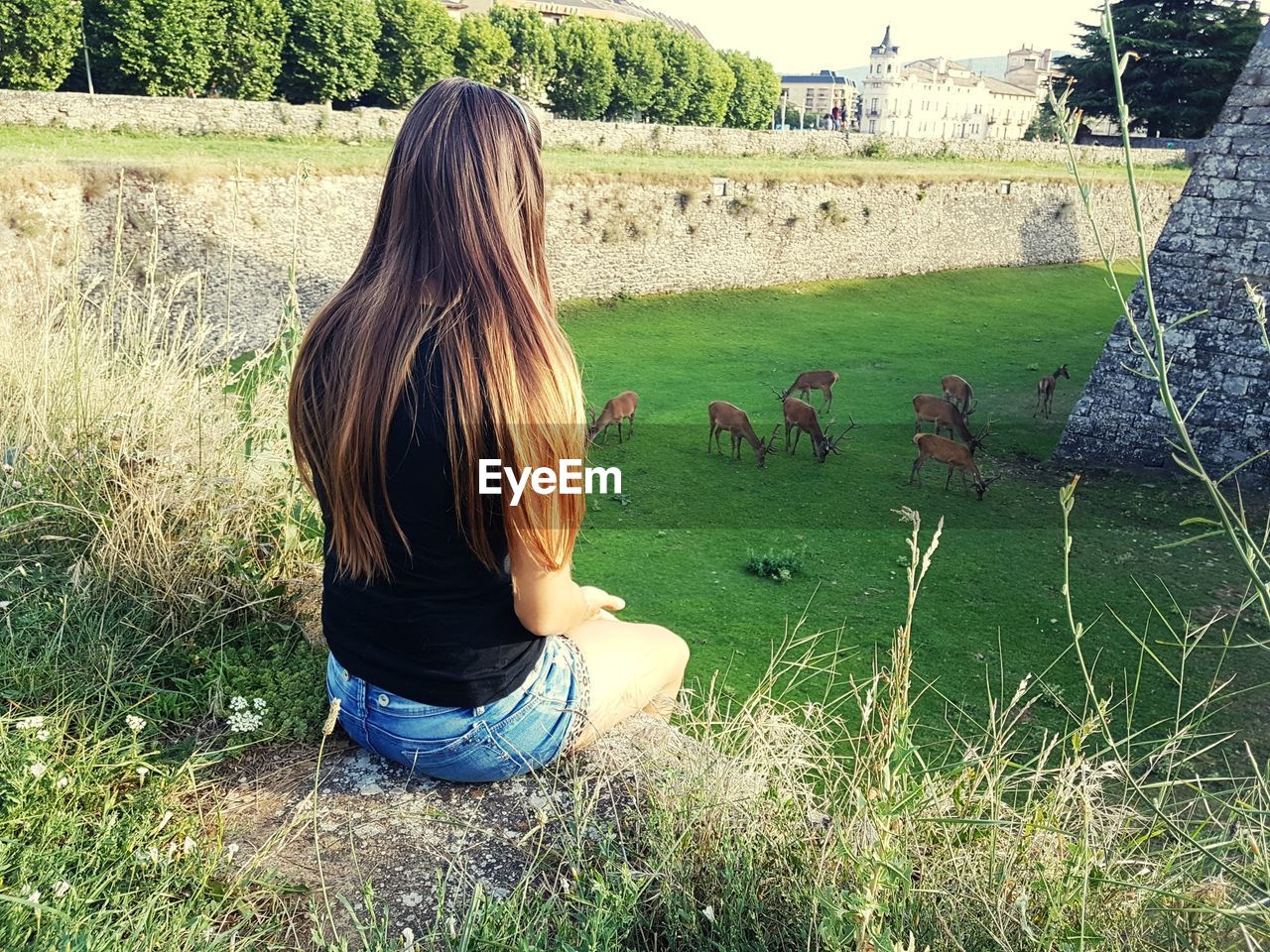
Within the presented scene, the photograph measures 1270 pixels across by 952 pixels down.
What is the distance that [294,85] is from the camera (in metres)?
26.7

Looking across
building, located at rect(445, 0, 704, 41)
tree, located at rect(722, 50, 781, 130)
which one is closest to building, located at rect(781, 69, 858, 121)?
building, located at rect(445, 0, 704, 41)

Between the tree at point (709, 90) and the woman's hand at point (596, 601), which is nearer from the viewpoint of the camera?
the woman's hand at point (596, 601)

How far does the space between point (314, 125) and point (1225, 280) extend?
50.8 feet

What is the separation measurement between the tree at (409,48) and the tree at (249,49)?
3.69 metres

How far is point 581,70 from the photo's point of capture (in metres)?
35.1

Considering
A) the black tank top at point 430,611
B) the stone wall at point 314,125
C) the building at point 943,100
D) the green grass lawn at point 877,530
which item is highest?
the building at point 943,100

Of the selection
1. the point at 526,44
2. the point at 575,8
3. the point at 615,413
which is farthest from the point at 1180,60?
the point at 575,8

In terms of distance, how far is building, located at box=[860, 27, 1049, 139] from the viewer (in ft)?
360

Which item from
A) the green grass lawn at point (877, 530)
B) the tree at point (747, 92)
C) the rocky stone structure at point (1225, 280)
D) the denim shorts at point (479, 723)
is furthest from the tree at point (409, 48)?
the denim shorts at point (479, 723)

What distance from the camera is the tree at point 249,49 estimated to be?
23578 mm

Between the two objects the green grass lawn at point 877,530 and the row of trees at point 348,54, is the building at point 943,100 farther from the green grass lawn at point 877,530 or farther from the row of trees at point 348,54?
the green grass lawn at point 877,530

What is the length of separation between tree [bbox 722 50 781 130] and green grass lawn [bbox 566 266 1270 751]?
31.4m

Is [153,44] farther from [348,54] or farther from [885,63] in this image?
[885,63]

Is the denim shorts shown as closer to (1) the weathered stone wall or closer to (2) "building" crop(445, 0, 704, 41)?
(1) the weathered stone wall
